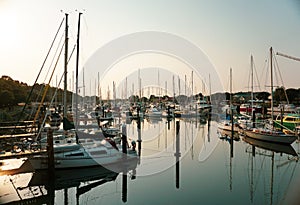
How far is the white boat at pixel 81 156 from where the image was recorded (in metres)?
10.3

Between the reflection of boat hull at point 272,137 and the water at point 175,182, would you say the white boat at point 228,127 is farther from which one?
the water at point 175,182

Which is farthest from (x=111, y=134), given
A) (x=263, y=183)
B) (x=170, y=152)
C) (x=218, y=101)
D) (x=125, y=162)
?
(x=218, y=101)

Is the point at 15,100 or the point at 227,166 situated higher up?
the point at 15,100

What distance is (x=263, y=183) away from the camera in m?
9.95

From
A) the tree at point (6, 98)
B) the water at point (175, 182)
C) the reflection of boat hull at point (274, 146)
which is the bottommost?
the water at point (175, 182)

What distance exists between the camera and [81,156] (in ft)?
36.5

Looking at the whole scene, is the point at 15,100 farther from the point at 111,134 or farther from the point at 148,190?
the point at 148,190

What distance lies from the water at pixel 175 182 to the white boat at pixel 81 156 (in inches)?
13.3

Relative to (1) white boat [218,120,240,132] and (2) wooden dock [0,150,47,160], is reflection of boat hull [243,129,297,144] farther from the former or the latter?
(2) wooden dock [0,150,47,160]

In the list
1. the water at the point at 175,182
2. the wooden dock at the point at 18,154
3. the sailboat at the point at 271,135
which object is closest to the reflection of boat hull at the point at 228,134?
the sailboat at the point at 271,135

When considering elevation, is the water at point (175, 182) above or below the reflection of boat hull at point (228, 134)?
below

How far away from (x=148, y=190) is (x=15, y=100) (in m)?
21.9

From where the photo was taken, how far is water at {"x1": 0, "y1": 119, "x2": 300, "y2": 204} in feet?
27.9

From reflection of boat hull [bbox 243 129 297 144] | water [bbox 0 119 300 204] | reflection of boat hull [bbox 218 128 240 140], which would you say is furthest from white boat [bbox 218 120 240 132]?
water [bbox 0 119 300 204]
